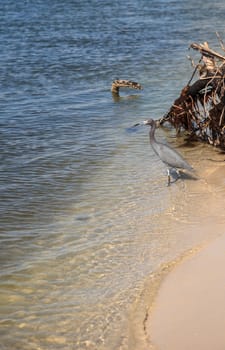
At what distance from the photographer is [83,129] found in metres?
11.9

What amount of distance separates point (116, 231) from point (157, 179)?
6.28ft

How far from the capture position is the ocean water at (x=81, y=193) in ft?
18.3

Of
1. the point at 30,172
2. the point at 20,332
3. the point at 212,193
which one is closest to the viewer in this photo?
the point at 20,332

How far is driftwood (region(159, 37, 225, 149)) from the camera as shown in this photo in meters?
9.84

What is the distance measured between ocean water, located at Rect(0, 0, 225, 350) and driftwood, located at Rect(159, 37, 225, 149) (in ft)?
1.19

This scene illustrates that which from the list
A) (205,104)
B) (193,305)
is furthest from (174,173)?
(193,305)

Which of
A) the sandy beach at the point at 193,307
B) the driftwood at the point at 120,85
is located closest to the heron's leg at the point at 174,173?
the sandy beach at the point at 193,307

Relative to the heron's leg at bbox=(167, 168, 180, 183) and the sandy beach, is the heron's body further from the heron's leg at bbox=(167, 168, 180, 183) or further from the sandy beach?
the sandy beach

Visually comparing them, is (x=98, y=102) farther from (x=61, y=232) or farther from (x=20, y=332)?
(x=20, y=332)

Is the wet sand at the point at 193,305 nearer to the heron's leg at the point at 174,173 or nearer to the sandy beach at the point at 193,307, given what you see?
the sandy beach at the point at 193,307

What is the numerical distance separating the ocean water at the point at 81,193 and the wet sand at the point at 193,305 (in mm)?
294

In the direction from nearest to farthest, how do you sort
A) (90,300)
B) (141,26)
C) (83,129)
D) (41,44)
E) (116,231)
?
(90,300), (116,231), (83,129), (41,44), (141,26)

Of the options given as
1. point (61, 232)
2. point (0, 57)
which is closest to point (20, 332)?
point (61, 232)

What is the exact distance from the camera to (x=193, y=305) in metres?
5.12
